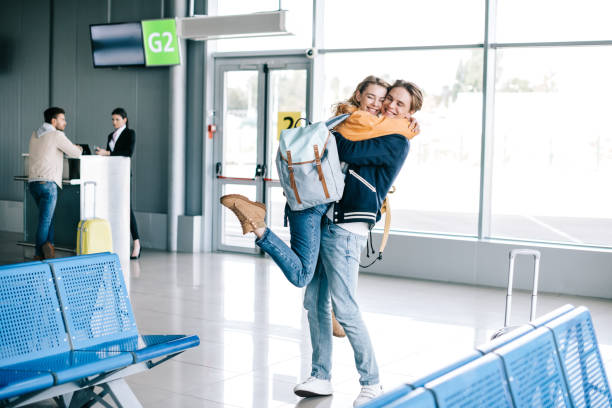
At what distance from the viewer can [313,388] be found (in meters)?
3.74

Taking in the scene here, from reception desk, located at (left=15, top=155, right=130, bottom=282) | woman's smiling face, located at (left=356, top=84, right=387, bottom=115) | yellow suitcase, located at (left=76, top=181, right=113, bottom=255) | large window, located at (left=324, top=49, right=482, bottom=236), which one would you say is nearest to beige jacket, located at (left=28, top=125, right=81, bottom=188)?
reception desk, located at (left=15, top=155, right=130, bottom=282)

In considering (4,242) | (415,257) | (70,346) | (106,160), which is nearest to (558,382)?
(70,346)

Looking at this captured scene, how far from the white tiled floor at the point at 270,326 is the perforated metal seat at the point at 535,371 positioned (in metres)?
1.70

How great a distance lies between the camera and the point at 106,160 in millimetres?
5699

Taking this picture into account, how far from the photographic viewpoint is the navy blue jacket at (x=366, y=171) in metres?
3.38

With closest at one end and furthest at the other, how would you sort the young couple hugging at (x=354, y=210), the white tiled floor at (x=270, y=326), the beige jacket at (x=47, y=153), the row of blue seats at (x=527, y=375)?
the row of blue seats at (x=527, y=375) < the young couple hugging at (x=354, y=210) < the white tiled floor at (x=270, y=326) < the beige jacket at (x=47, y=153)

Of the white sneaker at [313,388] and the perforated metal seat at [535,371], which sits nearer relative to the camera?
the perforated metal seat at [535,371]

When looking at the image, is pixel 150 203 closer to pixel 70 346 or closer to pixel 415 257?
pixel 415 257

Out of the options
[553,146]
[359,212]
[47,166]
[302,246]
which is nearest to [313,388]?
[302,246]

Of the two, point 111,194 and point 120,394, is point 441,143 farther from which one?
point 120,394

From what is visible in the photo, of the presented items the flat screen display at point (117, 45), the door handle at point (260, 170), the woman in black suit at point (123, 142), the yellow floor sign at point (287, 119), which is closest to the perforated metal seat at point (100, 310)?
the woman in black suit at point (123, 142)

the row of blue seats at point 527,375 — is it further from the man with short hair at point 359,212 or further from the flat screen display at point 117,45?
the flat screen display at point 117,45

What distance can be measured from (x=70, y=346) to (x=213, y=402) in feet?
2.89

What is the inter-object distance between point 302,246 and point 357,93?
798 mm
